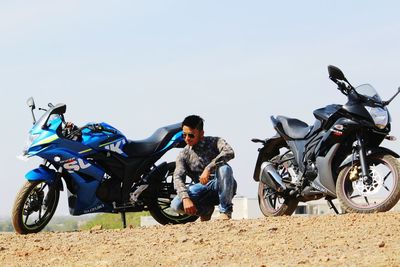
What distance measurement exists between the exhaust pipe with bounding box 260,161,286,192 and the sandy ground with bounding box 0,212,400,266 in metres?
1.33

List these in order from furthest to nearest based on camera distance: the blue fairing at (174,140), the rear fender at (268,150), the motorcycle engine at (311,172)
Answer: the blue fairing at (174,140) < the rear fender at (268,150) < the motorcycle engine at (311,172)

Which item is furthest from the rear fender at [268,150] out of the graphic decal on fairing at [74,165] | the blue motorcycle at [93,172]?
the graphic decal on fairing at [74,165]

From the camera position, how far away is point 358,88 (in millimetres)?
10898

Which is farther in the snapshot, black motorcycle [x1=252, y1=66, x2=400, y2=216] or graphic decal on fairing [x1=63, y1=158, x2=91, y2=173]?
graphic decal on fairing [x1=63, y1=158, x2=91, y2=173]

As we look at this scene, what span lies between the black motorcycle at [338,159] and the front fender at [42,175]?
2.57 m

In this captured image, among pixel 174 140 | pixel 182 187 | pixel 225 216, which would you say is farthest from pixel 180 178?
pixel 174 140

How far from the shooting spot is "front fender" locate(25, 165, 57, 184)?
1171cm

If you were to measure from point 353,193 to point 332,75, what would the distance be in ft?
4.50

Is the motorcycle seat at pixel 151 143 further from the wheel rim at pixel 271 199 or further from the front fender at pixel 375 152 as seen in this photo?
the front fender at pixel 375 152

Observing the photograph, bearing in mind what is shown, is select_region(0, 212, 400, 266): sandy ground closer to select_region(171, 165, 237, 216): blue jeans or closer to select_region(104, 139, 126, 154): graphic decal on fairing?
select_region(171, 165, 237, 216): blue jeans

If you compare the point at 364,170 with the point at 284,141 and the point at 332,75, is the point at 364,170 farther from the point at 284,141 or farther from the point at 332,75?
the point at 284,141

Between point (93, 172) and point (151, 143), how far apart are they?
3.18 feet

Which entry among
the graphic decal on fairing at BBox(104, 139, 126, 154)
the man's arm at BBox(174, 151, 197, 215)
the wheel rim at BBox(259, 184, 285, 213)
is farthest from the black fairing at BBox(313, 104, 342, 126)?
the graphic decal on fairing at BBox(104, 139, 126, 154)

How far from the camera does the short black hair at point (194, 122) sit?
11023mm
